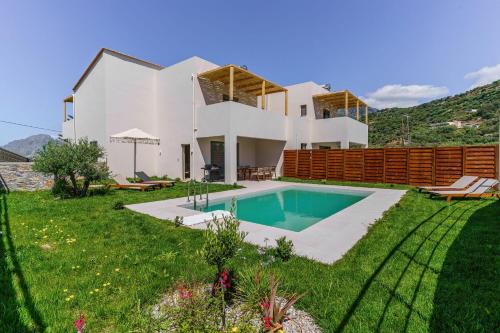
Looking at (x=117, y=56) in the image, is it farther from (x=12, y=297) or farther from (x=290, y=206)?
(x=12, y=297)

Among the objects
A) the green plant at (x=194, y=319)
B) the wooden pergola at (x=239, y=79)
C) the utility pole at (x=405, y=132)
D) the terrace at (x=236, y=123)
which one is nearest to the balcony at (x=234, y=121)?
the terrace at (x=236, y=123)

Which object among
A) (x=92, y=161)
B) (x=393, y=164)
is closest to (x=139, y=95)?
(x=92, y=161)

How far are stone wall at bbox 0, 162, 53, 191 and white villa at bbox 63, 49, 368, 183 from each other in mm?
3620

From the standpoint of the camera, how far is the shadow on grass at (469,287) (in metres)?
2.50

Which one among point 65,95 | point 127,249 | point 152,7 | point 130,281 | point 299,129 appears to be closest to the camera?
point 130,281

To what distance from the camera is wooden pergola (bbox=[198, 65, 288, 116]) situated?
14.1 meters

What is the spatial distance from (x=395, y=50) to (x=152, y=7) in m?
14.4

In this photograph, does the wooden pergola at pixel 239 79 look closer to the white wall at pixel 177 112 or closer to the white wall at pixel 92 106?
the white wall at pixel 177 112

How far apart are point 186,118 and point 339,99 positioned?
46.3 feet

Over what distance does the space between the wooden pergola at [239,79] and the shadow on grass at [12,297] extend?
11.9 meters

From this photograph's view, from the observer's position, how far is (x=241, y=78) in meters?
16.1

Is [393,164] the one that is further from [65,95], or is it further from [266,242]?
[65,95]

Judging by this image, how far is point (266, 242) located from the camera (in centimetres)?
498

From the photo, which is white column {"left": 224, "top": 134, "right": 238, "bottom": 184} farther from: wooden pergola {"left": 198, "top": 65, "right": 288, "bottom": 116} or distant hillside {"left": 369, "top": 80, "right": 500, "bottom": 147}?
distant hillside {"left": 369, "top": 80, "right": 500, "bottom": 147}
